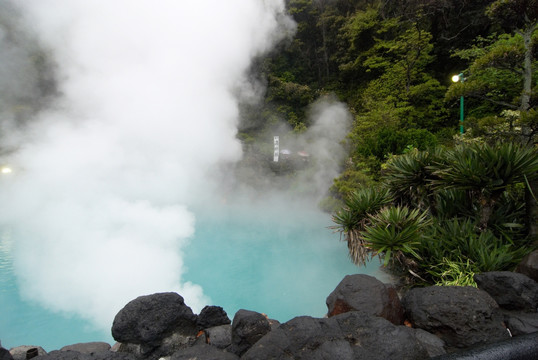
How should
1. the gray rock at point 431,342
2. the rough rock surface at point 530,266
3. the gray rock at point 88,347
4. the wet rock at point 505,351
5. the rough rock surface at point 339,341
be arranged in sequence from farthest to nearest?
the rough rock surface at point 530,266 < the gray rock at point 88,347 < the gray rock at point 431,342 < the rough rock surface at point 339,341 < the wet rock at point 505,351

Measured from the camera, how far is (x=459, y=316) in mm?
2160

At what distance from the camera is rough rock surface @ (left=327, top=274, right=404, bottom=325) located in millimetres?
2418

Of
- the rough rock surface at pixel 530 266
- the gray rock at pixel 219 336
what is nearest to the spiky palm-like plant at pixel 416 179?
the rough rock surface at pixel 530 266

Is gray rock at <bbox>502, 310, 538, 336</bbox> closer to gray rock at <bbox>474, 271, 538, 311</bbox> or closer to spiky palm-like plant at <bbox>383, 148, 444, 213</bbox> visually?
gray rock at <bbox>474, 271, 538, 311</bbox>

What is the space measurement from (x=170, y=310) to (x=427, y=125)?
482 inches

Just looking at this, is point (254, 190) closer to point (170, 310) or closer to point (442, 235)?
point (442, 235)

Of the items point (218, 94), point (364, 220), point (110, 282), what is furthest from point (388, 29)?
point (110, 282)

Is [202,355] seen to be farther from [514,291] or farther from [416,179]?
[416,179]

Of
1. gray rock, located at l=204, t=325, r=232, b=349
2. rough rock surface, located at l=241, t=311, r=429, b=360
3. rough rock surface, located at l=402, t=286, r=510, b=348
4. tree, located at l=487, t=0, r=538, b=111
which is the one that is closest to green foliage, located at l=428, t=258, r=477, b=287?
rough rock surface, located at l=402, t=286, r=510, b=348

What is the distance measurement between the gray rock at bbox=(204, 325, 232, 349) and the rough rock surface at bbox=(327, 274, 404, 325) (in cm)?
92

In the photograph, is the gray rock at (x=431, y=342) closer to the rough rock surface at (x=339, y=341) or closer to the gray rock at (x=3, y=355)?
the rough rock surface at (x=339, y=341)

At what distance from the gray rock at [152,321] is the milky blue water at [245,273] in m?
1.77

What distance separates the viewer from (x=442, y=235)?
3.68 metres

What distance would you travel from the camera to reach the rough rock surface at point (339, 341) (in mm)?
1576
